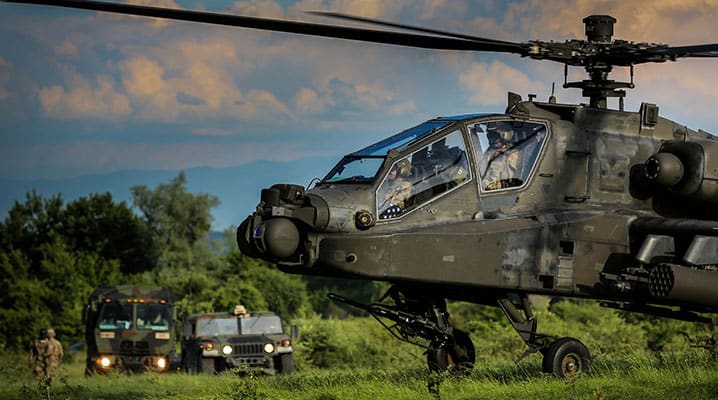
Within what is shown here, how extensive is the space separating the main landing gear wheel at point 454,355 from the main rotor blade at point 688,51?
4092 millimetres

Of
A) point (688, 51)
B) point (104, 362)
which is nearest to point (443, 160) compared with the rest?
point (688, 51)

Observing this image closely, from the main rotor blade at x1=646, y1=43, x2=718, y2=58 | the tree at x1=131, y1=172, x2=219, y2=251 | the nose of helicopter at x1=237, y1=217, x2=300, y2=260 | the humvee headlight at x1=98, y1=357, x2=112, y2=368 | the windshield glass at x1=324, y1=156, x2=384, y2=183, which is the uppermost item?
the tree at x1=131, y1=172, x2=219, y2=251

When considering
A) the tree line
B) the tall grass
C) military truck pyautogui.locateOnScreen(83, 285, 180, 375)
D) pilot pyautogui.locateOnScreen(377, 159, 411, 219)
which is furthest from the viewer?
the tree line

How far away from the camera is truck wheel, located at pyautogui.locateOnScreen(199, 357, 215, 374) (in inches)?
1027

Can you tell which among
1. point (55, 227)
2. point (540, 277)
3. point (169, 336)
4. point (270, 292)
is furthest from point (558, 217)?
point (55, 227)

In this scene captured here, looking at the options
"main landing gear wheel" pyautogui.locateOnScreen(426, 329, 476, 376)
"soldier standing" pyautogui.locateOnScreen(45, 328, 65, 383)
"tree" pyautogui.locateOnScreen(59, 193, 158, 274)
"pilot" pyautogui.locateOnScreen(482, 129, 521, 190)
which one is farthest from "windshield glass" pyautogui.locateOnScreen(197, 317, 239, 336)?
"tree" pyautogui.locateOnScreen(59, 193, 158, 274)

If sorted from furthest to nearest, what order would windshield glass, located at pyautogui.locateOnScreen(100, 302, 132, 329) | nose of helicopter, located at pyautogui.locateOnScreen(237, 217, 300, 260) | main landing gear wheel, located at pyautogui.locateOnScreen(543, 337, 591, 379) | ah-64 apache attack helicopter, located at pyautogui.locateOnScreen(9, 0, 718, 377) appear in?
1. windshield glass, located at pyautogui.locateOnScreen(100, 302, 132, 329)
2. main landing gear wheel, located at pyautogui.locateOnScreen(543, 337, 591, 379)
3. ah-64 apache attack helicopter, located at pyautogui.locateOnScreen(9, 0, 718, 377)
4. nose of helicopter, located at pyautogui.locateOnScreen(237, 217, 300, 260)

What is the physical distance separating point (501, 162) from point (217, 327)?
48.4ft

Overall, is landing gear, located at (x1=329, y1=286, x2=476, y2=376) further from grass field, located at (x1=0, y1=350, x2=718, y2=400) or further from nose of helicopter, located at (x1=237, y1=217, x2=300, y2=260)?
nose of helicopter, located at (x1=237, y1=217, x2=300, y2=260)

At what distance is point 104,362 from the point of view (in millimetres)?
31203

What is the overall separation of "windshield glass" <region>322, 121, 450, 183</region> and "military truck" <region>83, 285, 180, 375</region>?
57.2 ft

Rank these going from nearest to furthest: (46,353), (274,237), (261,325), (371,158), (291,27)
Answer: (291,27) → (274,237) → (371,158) → (46,353) → (261,325)

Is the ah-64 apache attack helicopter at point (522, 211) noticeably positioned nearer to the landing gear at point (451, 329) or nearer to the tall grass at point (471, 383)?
the landing gear at point (451, 329)

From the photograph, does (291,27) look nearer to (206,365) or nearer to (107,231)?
(206,365)
